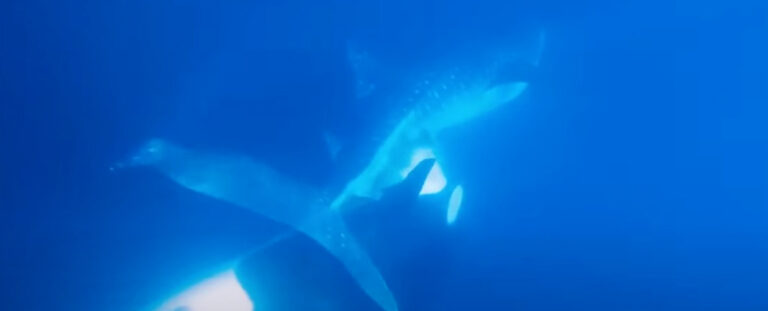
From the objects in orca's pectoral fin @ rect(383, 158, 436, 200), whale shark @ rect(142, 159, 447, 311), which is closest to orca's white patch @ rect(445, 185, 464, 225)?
whale shark @ rect(142, 159, 447, 311)

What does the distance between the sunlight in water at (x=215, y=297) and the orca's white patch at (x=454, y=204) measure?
81.7 inches

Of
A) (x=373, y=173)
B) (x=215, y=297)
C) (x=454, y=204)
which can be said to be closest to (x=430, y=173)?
(x=454, y=204)

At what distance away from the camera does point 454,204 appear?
609 centimetres

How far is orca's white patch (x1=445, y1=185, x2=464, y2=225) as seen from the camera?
19.7ft

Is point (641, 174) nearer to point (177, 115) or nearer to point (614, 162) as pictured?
point (614, 162)

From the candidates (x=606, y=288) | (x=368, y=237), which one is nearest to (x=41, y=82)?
(x=368, y=237)

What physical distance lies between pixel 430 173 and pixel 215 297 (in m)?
2.35

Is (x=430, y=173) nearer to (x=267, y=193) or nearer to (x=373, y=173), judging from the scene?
(x=373, y=173)

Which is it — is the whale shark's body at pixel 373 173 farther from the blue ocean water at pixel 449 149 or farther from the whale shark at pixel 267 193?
the blue ocean water at pixel 449 149

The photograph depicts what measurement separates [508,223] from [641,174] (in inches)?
55.7

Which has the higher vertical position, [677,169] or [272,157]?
[272,157]

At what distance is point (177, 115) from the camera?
191 inches

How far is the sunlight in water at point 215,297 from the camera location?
5.72 m

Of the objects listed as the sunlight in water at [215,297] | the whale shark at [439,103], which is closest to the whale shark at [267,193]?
the whale shark at [439,103]
